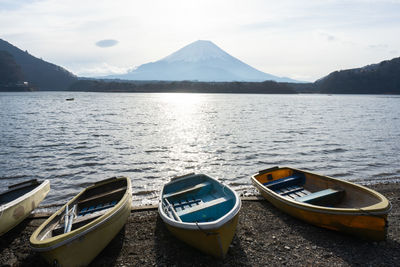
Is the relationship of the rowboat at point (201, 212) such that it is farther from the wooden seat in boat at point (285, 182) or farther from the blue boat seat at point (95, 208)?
the wooden seat in boat at point (285, 182)

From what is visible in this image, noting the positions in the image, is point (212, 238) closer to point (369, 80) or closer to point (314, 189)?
point (314, 189)

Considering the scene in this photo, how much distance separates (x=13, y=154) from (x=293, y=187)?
66.9 ft

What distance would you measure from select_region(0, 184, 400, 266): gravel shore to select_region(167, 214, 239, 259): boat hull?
37cm

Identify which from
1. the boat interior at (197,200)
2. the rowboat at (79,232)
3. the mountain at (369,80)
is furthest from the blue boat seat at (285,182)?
the mountain at (369,80)

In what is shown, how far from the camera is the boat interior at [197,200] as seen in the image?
720 cm

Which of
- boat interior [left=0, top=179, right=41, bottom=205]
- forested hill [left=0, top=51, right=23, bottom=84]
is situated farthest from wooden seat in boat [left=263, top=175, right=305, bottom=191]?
forested hill [left=0, top=51, right=23, bottom=84]

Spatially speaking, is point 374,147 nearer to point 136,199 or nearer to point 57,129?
point 136,199

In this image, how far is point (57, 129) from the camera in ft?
98.9

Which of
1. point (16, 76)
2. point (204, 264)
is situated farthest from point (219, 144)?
point (16, 76)

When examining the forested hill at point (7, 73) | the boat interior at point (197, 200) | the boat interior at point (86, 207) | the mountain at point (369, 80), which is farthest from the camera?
the forested hill at point (7, 73)

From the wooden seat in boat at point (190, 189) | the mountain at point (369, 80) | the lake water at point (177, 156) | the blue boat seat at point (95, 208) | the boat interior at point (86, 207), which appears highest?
the mountain at point (369, 80)

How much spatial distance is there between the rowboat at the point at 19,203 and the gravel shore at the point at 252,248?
584 millimetres

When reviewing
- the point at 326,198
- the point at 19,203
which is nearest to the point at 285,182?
the point at 326,198

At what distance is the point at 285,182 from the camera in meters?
10.0
